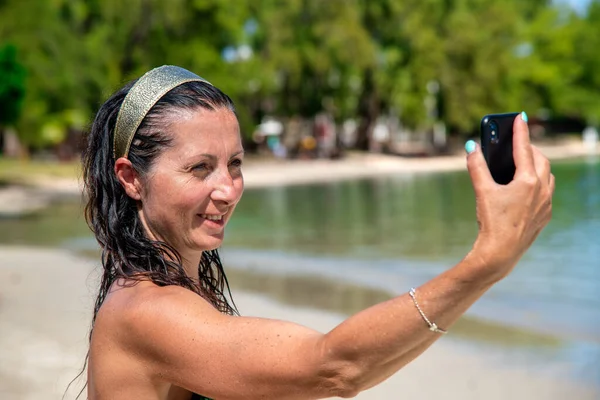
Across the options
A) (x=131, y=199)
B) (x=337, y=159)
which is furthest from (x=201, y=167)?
(x=337, y=159)

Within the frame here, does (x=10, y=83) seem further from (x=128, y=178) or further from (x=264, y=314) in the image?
(x=128, y=178)

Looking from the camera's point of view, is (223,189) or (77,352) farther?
(77,352)

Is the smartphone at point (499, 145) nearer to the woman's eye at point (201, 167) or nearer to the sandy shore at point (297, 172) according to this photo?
the woman's eye at point (201, 167)

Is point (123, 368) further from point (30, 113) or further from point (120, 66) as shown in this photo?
point (120, 66)

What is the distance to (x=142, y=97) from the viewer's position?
6.37ft

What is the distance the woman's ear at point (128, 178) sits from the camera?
1.98 m

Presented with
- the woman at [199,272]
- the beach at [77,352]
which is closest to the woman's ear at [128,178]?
the woman at [199,272]

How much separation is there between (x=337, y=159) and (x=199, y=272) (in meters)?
51.7

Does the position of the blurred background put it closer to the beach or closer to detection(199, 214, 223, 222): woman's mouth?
the beach

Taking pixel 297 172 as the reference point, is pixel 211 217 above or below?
above

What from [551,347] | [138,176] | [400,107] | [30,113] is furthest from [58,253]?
[400,107]

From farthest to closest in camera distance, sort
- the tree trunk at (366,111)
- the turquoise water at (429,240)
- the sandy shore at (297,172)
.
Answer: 1. the tree trunk at (366,111)
2. the sandy shore at (297,172)
3. the turquoise water at (429,240)

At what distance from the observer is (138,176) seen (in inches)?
77.8

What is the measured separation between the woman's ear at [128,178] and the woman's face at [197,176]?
5 centimetres
